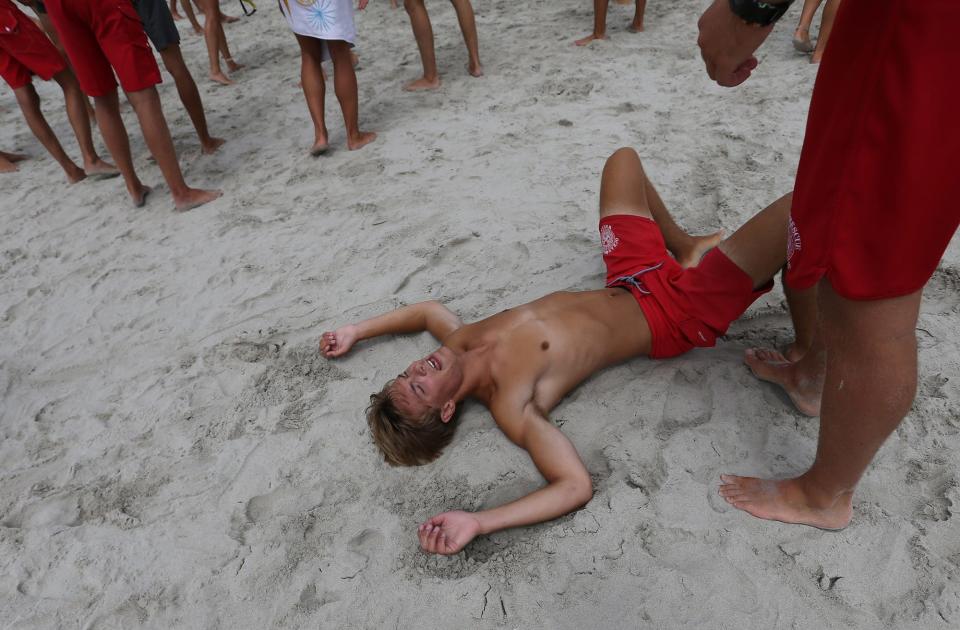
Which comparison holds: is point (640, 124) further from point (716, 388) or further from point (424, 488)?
point (424, 488)

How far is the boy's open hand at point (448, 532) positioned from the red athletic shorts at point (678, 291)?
910mm

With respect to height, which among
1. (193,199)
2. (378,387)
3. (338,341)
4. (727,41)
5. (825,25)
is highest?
(727,41)

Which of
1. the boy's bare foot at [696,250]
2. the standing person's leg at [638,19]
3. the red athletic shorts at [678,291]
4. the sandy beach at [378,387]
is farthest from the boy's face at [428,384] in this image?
the standing person's leg at [638,19]

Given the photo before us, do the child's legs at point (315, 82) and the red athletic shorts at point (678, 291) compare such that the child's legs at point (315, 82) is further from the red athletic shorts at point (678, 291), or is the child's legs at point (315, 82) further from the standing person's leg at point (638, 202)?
the red athletic shorts at point (678, 291)

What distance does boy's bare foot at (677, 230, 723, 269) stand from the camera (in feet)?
8.02

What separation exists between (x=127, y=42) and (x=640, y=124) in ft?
9.79

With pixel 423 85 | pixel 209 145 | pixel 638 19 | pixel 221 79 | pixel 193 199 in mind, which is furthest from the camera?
pixel 221 79

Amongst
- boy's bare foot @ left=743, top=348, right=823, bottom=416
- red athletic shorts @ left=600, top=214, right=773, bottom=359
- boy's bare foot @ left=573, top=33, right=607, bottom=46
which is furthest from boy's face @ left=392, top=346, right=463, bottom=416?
boy's bare foot @ left=573, top=33, right=607, bottom=46

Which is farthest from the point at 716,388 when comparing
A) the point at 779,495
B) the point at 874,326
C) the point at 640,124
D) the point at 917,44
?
the point at 640,124

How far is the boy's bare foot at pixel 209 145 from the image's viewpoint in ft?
13.9

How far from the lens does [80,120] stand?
403 centimetres

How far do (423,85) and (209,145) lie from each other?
66.8 inches

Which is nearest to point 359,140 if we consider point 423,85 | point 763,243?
point 423,85

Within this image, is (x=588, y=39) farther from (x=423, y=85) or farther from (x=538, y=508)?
(x=538, y=508)
